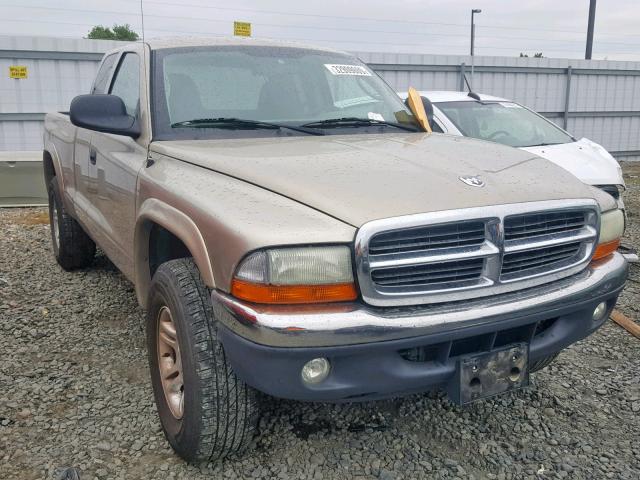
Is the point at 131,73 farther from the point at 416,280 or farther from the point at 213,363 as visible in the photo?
the point at 416,280

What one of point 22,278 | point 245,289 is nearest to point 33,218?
point 22,278

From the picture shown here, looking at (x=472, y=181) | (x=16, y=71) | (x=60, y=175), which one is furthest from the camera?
(x=16, y=71)

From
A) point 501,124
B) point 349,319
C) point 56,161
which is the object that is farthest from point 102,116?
point 501,124

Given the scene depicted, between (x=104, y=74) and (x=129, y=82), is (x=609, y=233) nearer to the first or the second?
(x=129, y=82)

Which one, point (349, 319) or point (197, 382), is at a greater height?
point (349, 319)

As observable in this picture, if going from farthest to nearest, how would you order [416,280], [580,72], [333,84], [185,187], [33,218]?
[580,72], [33,218], [333,84], [185,187], [416,280]

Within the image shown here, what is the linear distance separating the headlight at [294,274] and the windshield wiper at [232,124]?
1261 millimetres

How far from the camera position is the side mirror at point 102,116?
289 cm

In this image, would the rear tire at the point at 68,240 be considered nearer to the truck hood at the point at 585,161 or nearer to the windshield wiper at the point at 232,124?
the windshield wiper at the point at 232,124

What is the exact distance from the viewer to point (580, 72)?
14570 mm

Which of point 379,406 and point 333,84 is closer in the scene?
point 379,406

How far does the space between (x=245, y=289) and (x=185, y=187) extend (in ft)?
2.11

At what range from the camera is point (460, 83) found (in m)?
13.5

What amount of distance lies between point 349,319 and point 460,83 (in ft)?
41.1
